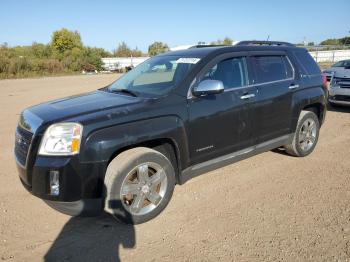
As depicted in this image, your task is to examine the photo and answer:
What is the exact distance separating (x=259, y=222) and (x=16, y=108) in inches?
408

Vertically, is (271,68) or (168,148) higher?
(271,68)

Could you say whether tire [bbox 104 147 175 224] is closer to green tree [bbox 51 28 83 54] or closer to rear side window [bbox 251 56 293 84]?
rear side window [bbox 251 56 293 84]

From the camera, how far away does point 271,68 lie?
4.94 m

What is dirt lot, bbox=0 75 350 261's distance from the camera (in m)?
3.12

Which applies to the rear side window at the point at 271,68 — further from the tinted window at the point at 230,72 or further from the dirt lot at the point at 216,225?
the dirt lot at the point at 216,225

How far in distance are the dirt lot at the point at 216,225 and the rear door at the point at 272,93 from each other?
0.68 m

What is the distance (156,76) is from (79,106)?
1.22 meters

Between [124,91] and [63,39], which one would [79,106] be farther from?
[63,39]

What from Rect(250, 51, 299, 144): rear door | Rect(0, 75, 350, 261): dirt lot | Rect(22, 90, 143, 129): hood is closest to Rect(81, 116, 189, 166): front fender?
Rect(22, 90, 143, 129): hood

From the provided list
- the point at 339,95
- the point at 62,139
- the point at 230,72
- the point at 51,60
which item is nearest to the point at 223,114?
the point at 230,72

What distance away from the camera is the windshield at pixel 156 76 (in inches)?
160

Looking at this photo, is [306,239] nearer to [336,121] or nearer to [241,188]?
[241,188]

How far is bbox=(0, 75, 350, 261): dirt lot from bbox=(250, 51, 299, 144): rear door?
A: 68 cm

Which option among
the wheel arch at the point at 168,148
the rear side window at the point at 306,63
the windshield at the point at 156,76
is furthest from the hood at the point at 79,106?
the rear side window at the point at 306,63
